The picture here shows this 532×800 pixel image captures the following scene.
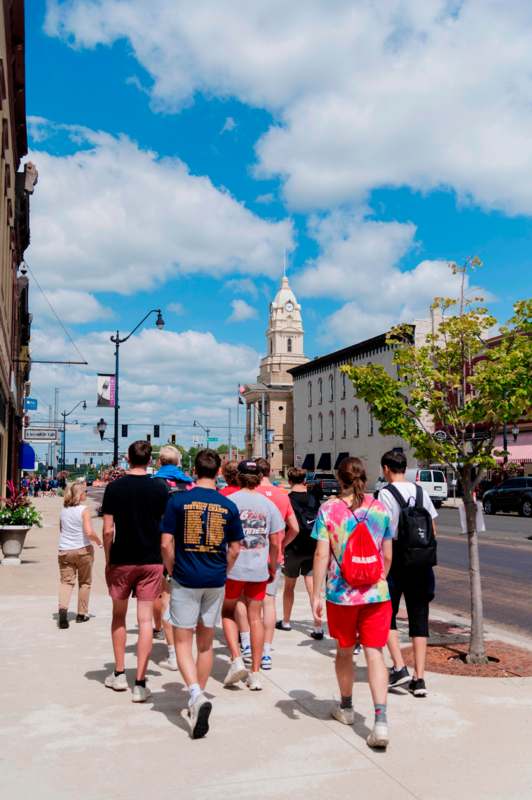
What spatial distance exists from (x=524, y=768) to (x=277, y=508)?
302 cm

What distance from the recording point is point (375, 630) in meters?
5.39

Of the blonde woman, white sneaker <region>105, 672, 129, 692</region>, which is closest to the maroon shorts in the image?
white sneaker <region>105, 672, 129, 692</region>

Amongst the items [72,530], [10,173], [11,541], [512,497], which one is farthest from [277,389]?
[72,530]

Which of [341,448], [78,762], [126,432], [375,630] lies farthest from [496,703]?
[341,448]

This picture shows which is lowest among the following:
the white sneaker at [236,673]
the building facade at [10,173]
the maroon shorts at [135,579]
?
the white sneaker at [236,673]

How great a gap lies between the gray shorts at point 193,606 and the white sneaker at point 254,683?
103cm

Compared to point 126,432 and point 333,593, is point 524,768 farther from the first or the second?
point 126,432

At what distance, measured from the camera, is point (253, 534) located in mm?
6902

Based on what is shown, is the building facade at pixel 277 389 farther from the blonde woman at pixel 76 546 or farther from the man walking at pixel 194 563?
the man walking at pixel 194 563

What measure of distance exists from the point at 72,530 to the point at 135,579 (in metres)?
3.23

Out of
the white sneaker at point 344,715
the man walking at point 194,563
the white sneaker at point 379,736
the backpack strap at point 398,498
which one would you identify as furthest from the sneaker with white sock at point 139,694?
the backpack strap at point 398,498

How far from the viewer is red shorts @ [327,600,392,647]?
17.7 ft

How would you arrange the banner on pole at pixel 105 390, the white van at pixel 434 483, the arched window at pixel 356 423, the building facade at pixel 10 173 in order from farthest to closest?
the arched window at pixel 356 423 → the white van at pixel 434 483 → the banner on pole at pixel 105 390 → the building facade at pixel 10 173

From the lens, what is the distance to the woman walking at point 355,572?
5363mm
